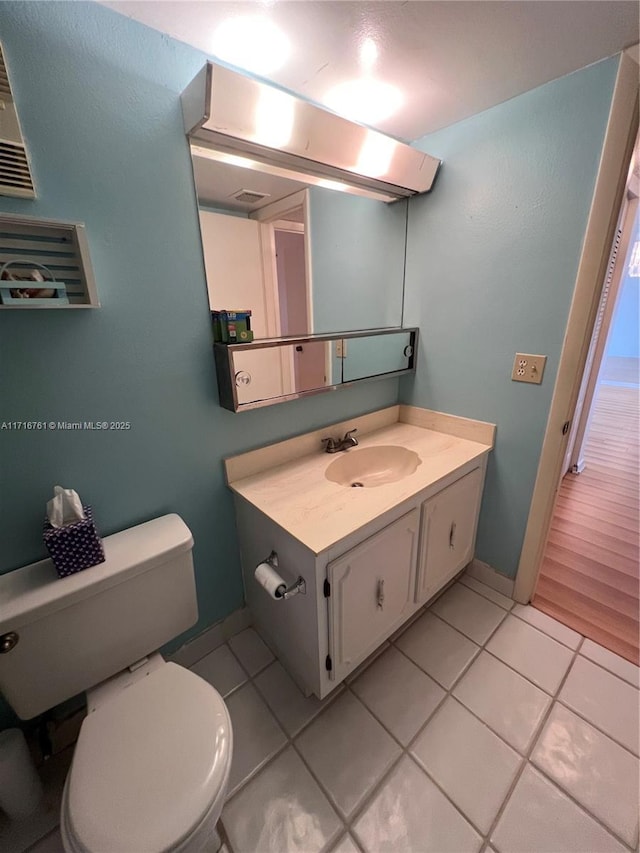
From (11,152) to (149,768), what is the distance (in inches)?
56.1

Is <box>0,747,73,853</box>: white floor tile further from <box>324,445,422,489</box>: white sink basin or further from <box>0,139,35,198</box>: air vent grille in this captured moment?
<box>0,139,35,198</box>: air vent grille

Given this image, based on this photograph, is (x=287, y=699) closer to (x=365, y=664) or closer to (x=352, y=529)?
(x=365, y=664)

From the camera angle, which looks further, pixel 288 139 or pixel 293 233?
pixel 293 233

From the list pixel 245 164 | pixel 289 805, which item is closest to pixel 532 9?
pixel 245 164

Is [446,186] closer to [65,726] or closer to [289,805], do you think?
[289,805]

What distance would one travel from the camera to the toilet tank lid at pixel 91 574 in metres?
0.85

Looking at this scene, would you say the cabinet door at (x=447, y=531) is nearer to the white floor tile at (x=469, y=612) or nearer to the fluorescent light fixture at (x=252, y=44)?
the white floor tile at (x=469, y=612)

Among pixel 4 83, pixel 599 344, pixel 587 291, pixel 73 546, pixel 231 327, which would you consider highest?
pixel 4 83

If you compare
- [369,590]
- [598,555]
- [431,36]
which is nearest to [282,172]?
[431,36]

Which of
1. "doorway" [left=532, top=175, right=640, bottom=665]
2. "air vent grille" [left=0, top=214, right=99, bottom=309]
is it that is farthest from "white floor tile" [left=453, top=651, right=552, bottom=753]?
"air vent grille" [left=0, top=214, right=99, bottom=309]

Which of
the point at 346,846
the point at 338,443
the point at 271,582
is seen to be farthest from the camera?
the point at 338,443

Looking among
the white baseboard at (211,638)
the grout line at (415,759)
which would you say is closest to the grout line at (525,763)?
the grout line at (415,759)

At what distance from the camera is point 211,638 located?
4.81 ft

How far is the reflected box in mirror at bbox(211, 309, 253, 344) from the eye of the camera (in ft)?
3.73
